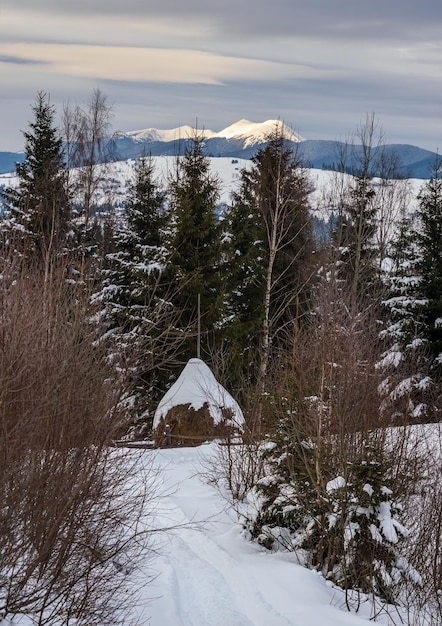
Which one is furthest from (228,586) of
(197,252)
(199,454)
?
(197,252)

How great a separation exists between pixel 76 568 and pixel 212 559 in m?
4.57

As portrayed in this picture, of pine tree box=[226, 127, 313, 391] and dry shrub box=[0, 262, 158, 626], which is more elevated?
pine tree box=[226, 127, 313, 391]

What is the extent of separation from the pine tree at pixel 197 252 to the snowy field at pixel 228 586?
33.8 ft

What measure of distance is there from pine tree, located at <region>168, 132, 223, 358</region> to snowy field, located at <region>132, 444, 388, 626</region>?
10.3m

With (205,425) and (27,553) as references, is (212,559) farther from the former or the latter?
(205,425)

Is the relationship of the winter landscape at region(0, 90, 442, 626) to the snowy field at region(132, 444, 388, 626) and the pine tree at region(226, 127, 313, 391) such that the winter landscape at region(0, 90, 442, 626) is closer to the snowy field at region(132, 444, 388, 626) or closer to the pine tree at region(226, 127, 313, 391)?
the snowy field at region(132, 444, 388, 626)

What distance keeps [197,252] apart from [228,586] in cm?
1403

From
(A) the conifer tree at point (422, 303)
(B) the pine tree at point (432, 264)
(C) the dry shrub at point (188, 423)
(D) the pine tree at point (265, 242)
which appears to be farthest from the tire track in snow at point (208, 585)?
(D) the pine tree at point (265, 242)

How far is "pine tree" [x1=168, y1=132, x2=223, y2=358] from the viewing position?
21391 mm

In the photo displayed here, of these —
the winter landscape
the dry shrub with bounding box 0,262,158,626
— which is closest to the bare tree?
the winter landscape

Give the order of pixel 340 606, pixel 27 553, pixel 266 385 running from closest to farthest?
pixel 27 553, pixel 340 606, pixel 266 385

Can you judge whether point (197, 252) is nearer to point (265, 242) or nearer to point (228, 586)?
point (265, 242)

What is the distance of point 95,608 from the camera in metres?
6.36

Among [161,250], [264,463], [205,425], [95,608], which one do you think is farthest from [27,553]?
[161,250]
